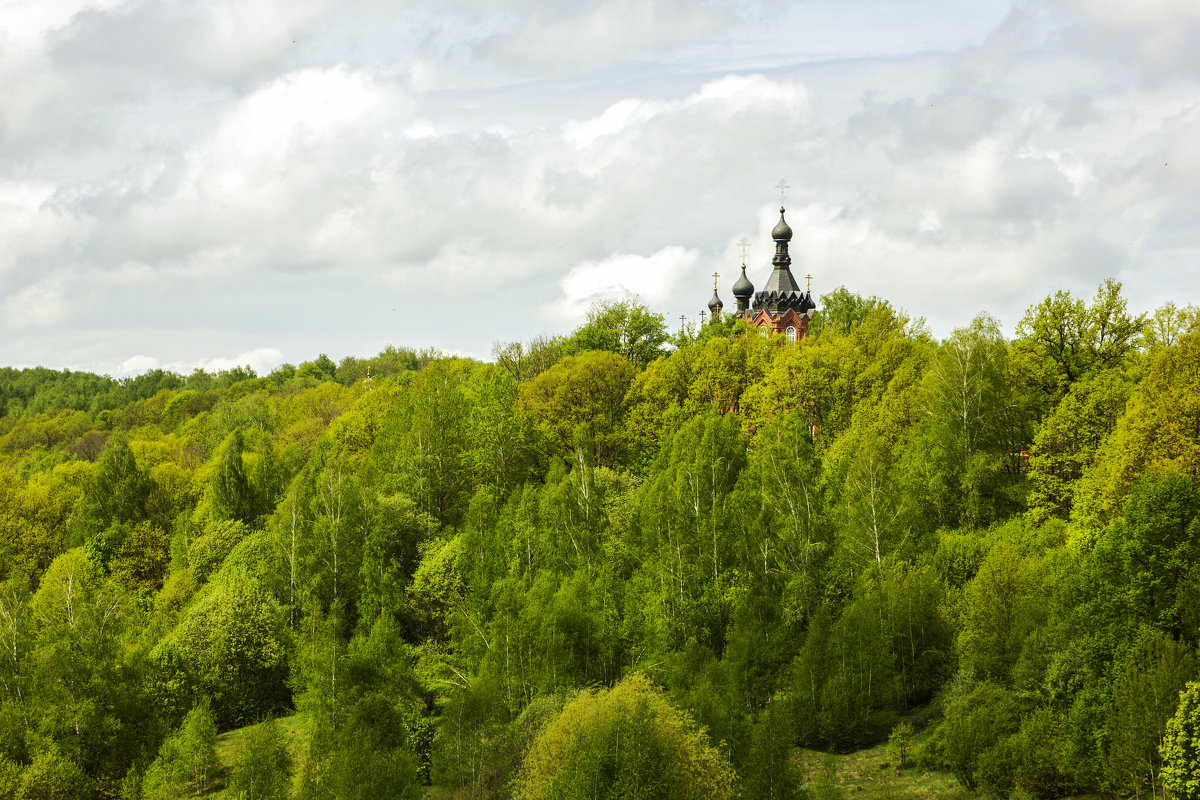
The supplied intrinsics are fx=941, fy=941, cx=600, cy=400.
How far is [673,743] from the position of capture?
29.9 m

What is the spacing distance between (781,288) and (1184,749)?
273 ft

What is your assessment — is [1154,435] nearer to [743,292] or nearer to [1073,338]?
[1073,338]

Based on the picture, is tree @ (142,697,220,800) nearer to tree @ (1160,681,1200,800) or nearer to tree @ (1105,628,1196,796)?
tree @ (1105,628,1196,796)

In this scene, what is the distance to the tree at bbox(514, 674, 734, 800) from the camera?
2888 centimetres

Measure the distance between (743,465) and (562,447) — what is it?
18.9 m

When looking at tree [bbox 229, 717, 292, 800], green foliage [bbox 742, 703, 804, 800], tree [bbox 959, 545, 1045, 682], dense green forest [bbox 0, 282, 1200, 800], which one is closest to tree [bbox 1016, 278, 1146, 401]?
dense green forest [bbox 0, 282, 1200, 800]

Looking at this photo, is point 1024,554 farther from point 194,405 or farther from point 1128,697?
point 194,405

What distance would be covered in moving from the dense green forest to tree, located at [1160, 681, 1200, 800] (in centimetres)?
12

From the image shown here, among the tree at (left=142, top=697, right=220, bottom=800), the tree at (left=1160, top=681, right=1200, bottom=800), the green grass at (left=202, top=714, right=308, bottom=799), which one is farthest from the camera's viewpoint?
the green grass at (left=202, top=714, right=308, bottom=799)

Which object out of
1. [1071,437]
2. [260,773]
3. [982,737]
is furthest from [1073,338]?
[260,773]

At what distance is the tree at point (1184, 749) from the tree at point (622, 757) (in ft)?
41.7

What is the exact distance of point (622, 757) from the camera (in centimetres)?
2900

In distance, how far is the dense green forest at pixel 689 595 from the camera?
3006 centimetres

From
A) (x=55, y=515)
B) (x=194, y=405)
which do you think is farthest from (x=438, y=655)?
(x=194, y=405)
